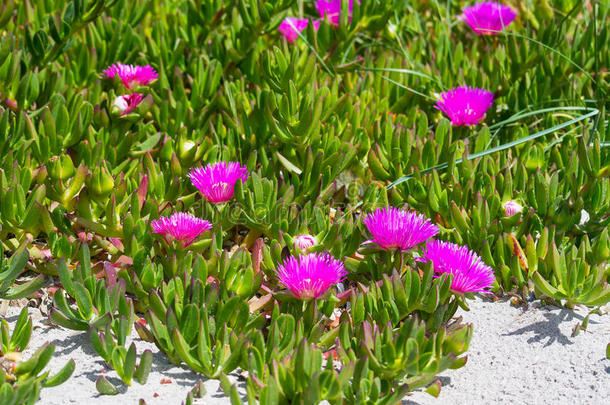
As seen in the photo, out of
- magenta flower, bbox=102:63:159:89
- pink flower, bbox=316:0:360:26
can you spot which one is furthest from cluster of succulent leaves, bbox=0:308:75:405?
pink flower, bbox=316:0:360:26

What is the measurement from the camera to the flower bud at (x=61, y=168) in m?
1.91

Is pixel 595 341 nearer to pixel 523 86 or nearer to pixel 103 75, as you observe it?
pixel 523 86

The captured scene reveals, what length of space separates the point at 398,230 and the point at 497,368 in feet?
1.21

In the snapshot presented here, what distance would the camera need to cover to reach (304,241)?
1768mm

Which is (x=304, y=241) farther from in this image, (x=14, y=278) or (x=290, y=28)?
(x=290, y=28)

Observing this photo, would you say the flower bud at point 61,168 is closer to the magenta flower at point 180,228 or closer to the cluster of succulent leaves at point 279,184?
the cluster of succulent leaves at point 279,184

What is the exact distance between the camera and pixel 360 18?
2605 mm

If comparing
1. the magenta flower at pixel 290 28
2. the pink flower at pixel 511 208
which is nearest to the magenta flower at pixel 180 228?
the pink flower at pixel 511 208

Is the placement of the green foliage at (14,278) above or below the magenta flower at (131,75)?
below

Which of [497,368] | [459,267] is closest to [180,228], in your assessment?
[459,267]

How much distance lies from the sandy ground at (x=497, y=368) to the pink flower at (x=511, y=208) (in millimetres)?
246

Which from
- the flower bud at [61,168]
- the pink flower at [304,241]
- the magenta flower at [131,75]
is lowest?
the pink flower at [304,241]

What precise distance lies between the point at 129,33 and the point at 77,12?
0.25 m

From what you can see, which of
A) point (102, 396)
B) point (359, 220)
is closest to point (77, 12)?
point (359, 220)
